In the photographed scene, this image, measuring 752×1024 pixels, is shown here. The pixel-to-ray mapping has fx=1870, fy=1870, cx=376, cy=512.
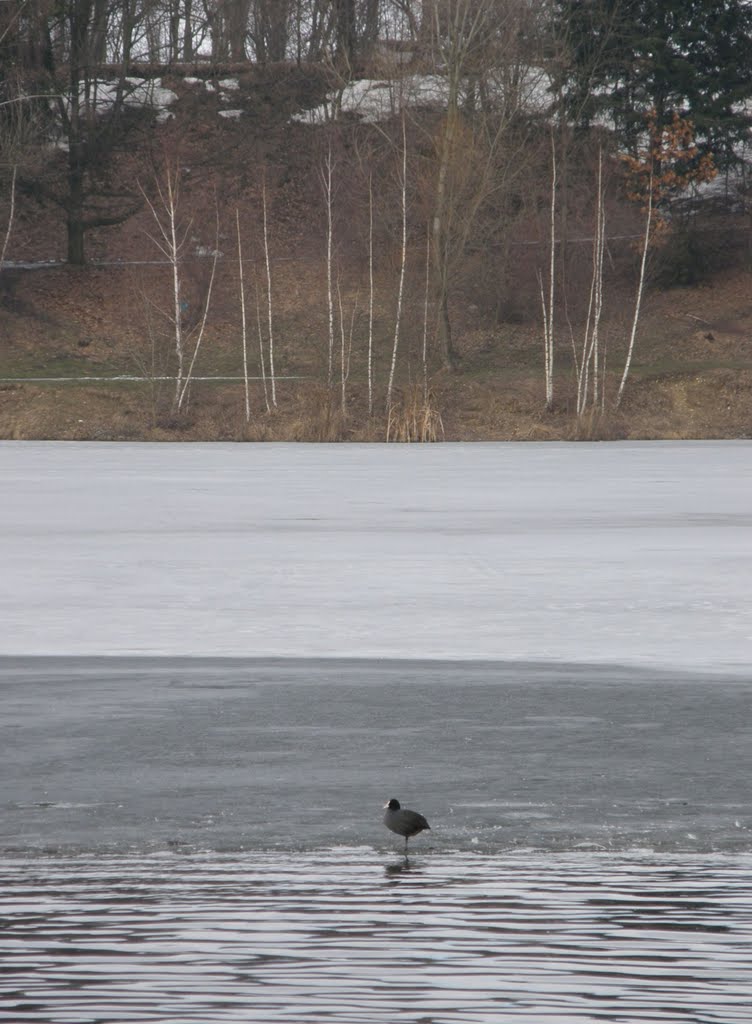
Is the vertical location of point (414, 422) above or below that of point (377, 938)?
above

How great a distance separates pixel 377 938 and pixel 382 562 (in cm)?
1277

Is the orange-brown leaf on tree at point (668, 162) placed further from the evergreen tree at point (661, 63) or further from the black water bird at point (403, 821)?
the black water bird at point (403, 821)

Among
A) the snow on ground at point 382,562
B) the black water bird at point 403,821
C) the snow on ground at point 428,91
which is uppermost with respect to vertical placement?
the snow on ground at point 428,91

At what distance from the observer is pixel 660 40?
58938mm

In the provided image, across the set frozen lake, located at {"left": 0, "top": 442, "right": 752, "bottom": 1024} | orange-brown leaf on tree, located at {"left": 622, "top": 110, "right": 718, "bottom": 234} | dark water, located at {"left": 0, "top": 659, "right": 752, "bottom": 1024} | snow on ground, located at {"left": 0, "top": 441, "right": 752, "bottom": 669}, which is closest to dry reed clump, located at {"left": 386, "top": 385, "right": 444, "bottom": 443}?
snow on ground, located at {"left": 0, "top": 441, "right": 752, "bottom": 669}

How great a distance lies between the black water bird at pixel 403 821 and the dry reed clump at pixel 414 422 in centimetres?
4025

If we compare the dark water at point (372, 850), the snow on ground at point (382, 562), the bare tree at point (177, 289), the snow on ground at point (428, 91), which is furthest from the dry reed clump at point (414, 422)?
the dark water at point (372, 850)

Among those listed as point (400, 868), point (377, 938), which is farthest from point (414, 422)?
point (377, 938)

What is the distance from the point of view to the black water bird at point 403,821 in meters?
6.60

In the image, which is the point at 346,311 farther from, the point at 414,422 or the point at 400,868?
the point at 400,868

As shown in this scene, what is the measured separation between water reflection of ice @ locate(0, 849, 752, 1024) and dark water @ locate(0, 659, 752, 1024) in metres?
0.01

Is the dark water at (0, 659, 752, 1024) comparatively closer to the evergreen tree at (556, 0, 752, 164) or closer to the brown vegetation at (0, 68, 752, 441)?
the brown vegetation at (0, 68, 752, 441)

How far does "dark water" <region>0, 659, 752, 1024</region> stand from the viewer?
16.8 feet

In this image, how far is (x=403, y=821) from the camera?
659 cm
